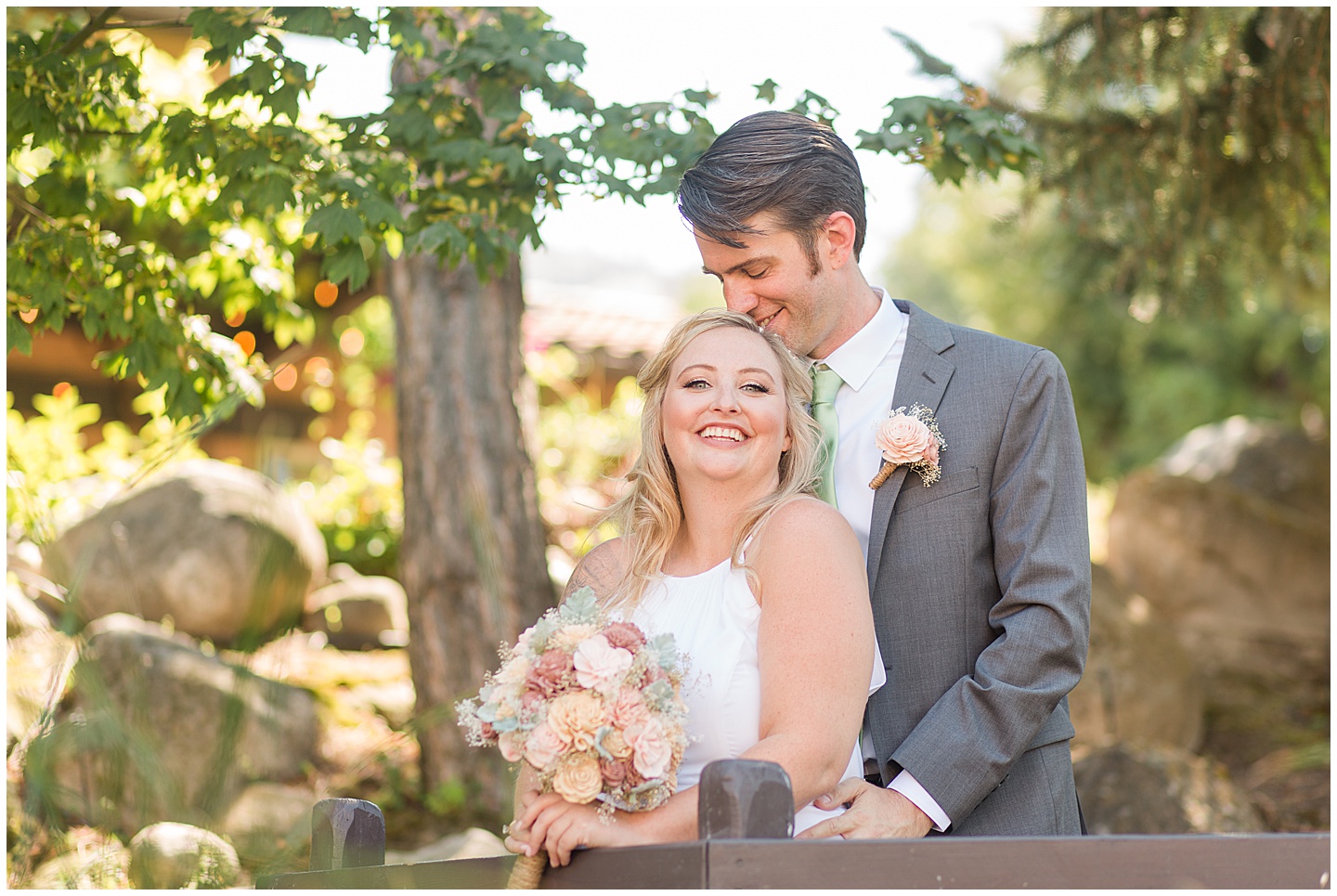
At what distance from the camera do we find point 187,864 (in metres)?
2.37

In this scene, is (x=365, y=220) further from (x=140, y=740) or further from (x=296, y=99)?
(x=140, y=740)

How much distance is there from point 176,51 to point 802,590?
12848 mm

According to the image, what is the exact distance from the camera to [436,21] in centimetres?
353

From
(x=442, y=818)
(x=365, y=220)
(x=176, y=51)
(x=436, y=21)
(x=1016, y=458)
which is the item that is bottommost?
(x=442, y=818)

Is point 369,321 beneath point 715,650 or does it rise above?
above

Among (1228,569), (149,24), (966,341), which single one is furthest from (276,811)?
(1228,569)

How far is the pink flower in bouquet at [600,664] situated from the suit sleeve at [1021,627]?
71cm

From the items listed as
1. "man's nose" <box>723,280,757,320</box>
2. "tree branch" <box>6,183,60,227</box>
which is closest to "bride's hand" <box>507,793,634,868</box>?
"man's nose" <box>723,280,757,320</box>

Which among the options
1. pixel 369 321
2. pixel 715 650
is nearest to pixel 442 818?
pixel 715 650

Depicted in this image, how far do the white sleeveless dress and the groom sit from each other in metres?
0.13

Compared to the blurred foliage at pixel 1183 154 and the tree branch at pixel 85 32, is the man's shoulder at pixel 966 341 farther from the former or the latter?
the tree branch at pixel 85 32

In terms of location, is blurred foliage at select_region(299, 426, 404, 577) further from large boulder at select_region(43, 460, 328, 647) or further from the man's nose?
the man's nose

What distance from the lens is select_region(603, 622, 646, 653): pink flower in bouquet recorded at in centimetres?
208

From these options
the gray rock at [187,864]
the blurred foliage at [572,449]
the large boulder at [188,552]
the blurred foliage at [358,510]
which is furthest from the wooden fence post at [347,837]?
the blurred foliage at [358,510]
